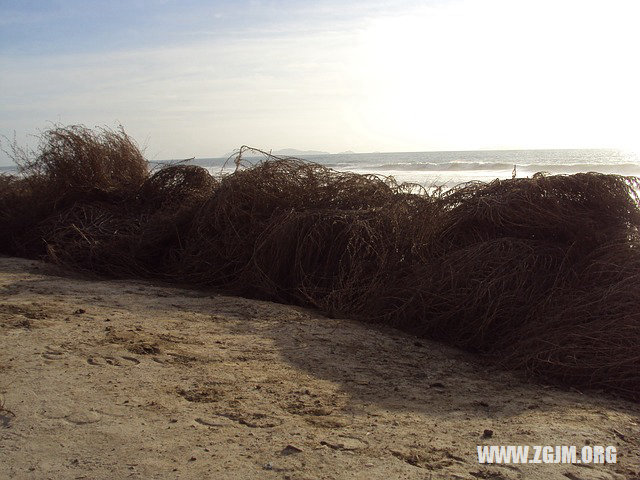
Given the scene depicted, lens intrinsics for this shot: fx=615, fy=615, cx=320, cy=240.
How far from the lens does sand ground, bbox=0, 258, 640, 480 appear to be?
8.95 ft

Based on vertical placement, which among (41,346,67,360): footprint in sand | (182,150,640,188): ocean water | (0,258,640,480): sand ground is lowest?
(0,258,640,480): sand ground

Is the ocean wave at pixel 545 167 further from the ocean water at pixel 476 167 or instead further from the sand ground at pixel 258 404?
the sand ground at pixel 258 404

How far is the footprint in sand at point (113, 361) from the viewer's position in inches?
150

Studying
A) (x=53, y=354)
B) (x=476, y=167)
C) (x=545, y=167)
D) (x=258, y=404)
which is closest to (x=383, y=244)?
(x=258, y=404)

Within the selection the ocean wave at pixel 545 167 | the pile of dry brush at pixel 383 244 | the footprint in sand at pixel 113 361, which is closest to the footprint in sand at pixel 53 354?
the footprint in sand at pixel 113 361

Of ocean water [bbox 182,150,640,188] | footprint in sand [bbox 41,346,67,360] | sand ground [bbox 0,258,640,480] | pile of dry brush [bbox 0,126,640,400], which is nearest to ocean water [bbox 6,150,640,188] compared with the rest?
ocean water [bbox 182,150,640,188]

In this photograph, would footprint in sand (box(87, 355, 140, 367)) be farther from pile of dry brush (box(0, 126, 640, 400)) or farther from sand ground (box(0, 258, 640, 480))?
pile of dry brush (box(0, 126, 640, 400))

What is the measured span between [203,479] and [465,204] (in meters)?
4.74

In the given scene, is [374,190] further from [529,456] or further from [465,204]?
[529,456]

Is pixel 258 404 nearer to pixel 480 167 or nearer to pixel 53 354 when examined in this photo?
pixel 53 354

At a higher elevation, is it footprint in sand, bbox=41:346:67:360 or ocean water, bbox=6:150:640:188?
ocean water, bbox=6:150:640:188

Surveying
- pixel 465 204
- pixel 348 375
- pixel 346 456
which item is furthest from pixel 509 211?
pixel 346 456

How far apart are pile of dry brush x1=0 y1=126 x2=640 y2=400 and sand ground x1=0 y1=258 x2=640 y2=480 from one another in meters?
0.41

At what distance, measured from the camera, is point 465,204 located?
6602mm
